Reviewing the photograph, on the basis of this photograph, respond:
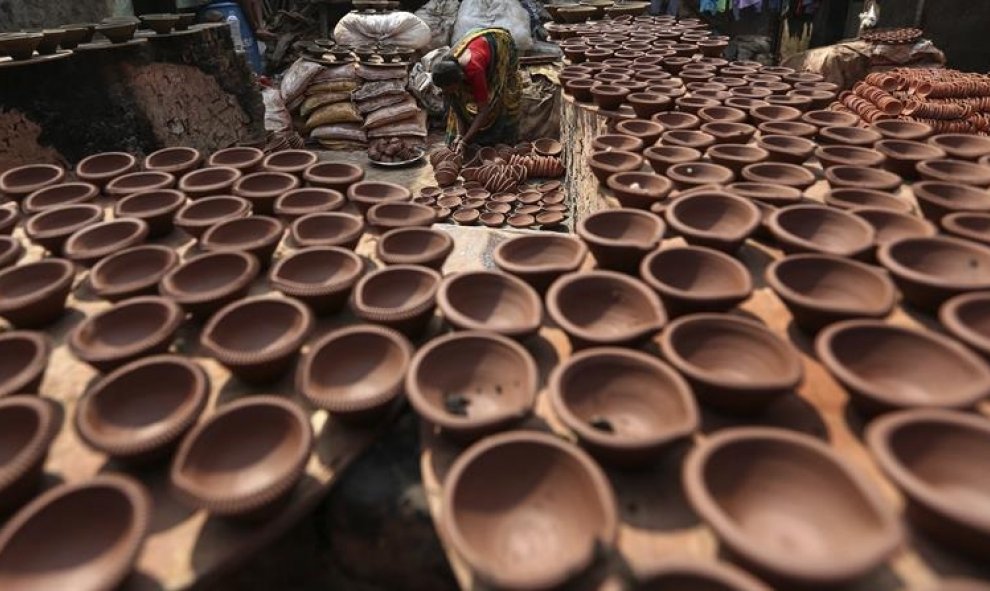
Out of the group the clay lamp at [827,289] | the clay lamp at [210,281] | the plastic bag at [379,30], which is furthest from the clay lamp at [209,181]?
the plastic bag at [379,30]

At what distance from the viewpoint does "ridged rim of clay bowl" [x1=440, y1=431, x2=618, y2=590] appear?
1146 mm

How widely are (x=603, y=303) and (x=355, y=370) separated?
0.91 m

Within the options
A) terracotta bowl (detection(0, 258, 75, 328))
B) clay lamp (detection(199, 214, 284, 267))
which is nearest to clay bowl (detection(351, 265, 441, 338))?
clay lamp (detection(199, 214, 284, 267))

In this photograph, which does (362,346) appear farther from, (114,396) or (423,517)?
(114,396)

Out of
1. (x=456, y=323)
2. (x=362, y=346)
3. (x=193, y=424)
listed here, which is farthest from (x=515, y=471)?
(x=193, y=424)

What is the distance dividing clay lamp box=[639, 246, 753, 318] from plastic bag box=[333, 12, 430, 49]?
7412mm

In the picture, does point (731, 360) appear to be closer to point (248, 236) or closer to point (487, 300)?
point (487, 300)

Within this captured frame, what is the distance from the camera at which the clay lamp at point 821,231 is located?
2.08 metres

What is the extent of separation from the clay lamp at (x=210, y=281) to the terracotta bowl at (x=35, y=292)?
405 millimetres

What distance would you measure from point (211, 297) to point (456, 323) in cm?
93

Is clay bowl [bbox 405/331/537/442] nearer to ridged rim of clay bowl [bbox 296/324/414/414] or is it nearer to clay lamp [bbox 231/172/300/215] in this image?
ridged rim of clay bowl [bbox 296/324/414/414]

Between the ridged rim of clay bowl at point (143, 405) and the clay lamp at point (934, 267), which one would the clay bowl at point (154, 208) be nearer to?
the ridged rim of clay bowl at point (143, 405)

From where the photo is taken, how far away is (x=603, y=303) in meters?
2.03

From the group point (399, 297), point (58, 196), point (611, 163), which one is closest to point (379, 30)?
point (58, 196)
